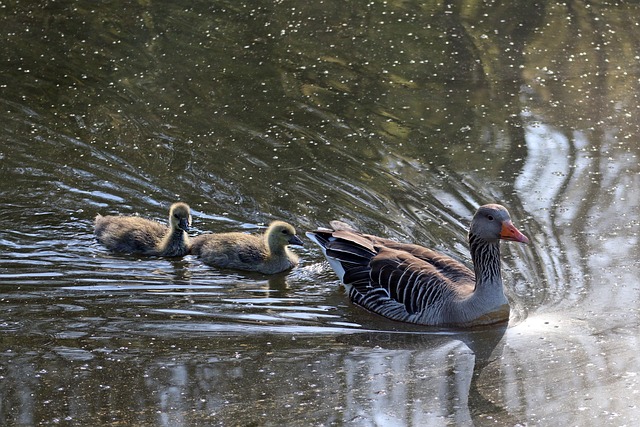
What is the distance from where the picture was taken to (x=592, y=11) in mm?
14031

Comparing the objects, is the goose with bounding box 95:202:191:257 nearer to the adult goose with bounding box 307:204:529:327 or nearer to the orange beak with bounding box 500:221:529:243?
the adult goose with bounding box 307:204:529:327

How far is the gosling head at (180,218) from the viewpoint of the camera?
8.49 metres

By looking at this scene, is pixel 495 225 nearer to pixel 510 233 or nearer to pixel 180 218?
pixel 510 233

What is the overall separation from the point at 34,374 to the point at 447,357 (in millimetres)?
2587

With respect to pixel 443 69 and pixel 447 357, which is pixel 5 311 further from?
pixel 443 69

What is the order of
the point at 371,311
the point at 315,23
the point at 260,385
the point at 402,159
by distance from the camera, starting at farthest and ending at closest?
the point at 315,23, the point at 402,159, the point at 371,311, the point at 260,385

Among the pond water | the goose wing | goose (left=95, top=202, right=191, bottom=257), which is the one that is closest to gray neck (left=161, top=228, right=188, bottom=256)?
goose (left=95, top=202, right=191, bottom=257)

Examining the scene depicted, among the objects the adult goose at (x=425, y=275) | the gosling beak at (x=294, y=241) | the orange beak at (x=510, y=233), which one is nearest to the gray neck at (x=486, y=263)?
the adult goose at (x=425, y=275)

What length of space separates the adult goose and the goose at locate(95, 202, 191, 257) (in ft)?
3.90

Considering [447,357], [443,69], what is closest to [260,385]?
[447,357]

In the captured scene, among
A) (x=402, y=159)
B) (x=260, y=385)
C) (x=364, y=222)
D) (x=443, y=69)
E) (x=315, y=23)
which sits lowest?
(x=260, y=385)

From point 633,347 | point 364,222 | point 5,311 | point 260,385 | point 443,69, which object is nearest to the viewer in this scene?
point 260,385

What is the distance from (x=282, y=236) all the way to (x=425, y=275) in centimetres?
133

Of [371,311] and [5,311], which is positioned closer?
[5,311]
